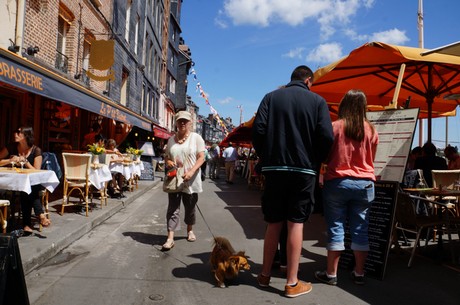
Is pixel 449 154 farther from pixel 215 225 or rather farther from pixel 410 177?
pixel 215 225

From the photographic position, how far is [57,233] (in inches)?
195

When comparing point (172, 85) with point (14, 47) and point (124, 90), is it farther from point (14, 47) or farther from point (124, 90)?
point (14, 47)

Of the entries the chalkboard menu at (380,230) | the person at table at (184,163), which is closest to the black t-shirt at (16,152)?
the person at table at (184,163)

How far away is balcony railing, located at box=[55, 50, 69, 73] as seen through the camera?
35.3 ft

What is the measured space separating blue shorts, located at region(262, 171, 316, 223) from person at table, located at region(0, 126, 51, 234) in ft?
11.3

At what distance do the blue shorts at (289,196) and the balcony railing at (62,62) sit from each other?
9.57 meters

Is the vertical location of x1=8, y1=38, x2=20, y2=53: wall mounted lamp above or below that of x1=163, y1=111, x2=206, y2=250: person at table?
above

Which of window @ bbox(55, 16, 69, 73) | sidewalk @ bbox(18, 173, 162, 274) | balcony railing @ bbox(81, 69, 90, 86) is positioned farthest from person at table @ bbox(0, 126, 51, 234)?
balcony railing @ bbox(81, 69, 90, 86)

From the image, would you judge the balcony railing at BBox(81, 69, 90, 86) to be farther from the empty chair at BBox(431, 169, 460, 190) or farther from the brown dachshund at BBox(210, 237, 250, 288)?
the empty chair at BBox(431, 169, 460, 190)

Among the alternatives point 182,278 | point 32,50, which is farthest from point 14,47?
point 182,278

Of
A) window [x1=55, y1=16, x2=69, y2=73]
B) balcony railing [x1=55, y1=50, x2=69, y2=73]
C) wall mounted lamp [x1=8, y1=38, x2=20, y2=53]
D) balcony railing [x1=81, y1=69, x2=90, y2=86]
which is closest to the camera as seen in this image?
wall mounted lamp [x1=8, y1=38, x2=20, y2=53]

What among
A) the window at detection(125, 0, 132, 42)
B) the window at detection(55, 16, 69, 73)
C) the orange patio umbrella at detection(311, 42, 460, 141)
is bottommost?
the orange patio umbrella at detection(311, 42, 460, 141)

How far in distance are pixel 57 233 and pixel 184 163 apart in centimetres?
201

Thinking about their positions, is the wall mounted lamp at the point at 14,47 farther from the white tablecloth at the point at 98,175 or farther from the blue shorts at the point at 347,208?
the blue shorts at the point at 347,208
